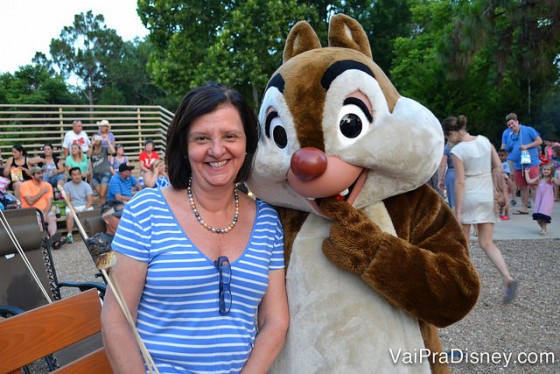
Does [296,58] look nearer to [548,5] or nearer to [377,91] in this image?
[377,91]

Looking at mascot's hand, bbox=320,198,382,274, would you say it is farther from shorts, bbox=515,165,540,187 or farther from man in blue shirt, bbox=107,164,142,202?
shorts, bbox=515,165,540,187

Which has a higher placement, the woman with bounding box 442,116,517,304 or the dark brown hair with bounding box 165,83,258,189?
the dark brown hair with bounding box 165,83,258,189

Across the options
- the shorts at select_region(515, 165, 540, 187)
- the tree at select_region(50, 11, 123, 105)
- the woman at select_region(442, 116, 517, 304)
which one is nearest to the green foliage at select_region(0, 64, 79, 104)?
the tree at select_region(50, 11, 123, 105)

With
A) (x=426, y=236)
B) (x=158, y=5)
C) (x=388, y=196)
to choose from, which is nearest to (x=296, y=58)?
(x=388, y=196)

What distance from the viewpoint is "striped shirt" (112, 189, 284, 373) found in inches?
60.6

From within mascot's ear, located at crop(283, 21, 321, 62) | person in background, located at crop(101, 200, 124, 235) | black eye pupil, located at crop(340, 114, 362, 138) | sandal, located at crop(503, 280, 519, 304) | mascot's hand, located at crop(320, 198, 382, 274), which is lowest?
sandal, located at crop(503, 280, 519, 304)

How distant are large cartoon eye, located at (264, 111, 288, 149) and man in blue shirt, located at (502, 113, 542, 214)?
8.76 m

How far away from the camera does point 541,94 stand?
54.5 feet

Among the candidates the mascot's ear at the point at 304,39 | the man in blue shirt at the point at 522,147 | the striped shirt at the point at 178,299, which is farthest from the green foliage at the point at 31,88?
the striped shirt at the point at 178,299

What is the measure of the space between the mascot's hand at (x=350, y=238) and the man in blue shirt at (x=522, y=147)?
8.82 metres

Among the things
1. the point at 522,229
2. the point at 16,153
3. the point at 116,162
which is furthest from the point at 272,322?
the point at 116,162

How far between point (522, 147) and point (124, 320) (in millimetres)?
9387

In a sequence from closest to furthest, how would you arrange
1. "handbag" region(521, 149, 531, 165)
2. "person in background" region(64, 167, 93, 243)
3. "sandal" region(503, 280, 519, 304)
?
"sandal" region(503, 280, 519, 304), "person in background" region(64, 167, 93, 243), "handbag" region(521, 149, 531, 165)

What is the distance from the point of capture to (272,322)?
5.65ft
